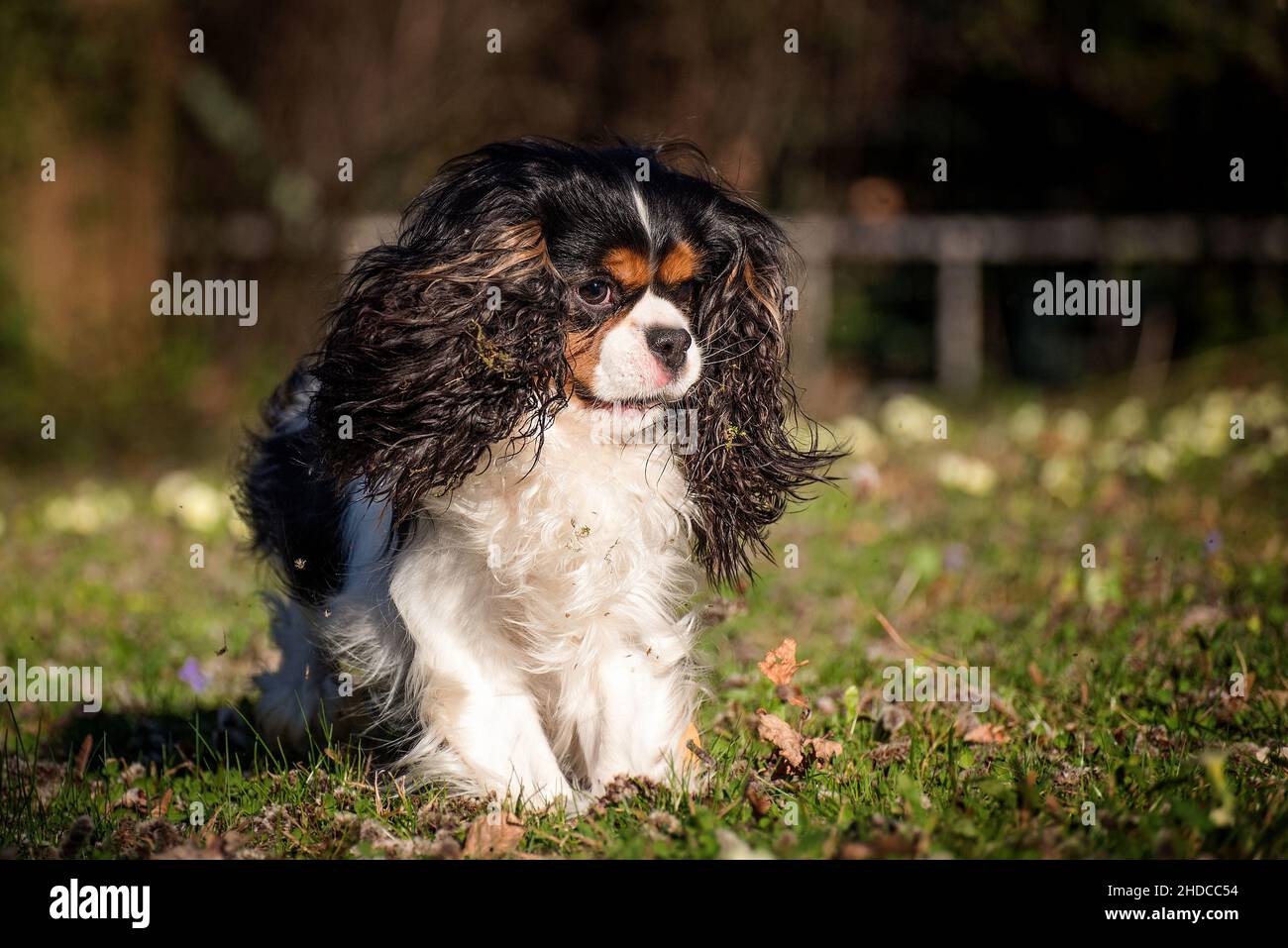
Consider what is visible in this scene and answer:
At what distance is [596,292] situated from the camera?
3.19 metres

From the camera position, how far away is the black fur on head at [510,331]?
308cm

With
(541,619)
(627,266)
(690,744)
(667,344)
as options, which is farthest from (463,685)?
(627,266)

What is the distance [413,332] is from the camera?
3.10 meters

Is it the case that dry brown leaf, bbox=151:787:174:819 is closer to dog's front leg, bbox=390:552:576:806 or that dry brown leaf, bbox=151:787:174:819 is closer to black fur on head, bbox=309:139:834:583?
dog's front leg, bbox=390:552:576:806

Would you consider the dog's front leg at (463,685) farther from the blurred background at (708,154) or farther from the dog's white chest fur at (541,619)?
the blurred background at (708,154)

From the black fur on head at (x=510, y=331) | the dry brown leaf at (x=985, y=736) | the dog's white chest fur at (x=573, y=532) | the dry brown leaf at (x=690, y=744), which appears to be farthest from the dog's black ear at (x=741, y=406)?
the dry brown leaf at (x=985, y=736)

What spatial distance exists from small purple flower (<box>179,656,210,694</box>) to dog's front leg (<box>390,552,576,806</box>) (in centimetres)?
137

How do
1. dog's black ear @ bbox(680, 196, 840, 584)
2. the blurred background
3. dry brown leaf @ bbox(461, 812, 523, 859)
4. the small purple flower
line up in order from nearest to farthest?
dry brown leaf @ bbox(461, 812, 523, 859), dog's black ear @ bbox(680, 196, 840, 584), the small purple flower, the blurred background

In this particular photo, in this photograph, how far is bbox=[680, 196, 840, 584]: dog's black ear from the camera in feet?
10.8

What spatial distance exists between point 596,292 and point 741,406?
470 millimetres

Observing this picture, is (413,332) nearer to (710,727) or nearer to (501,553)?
(501,553)

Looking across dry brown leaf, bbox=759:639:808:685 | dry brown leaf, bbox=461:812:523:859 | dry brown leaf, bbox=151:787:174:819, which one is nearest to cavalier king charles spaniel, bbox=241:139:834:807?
dry brown leaf, bbox=461:812:523:859

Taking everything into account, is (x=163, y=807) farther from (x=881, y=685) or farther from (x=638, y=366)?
(x=881, y=685)
